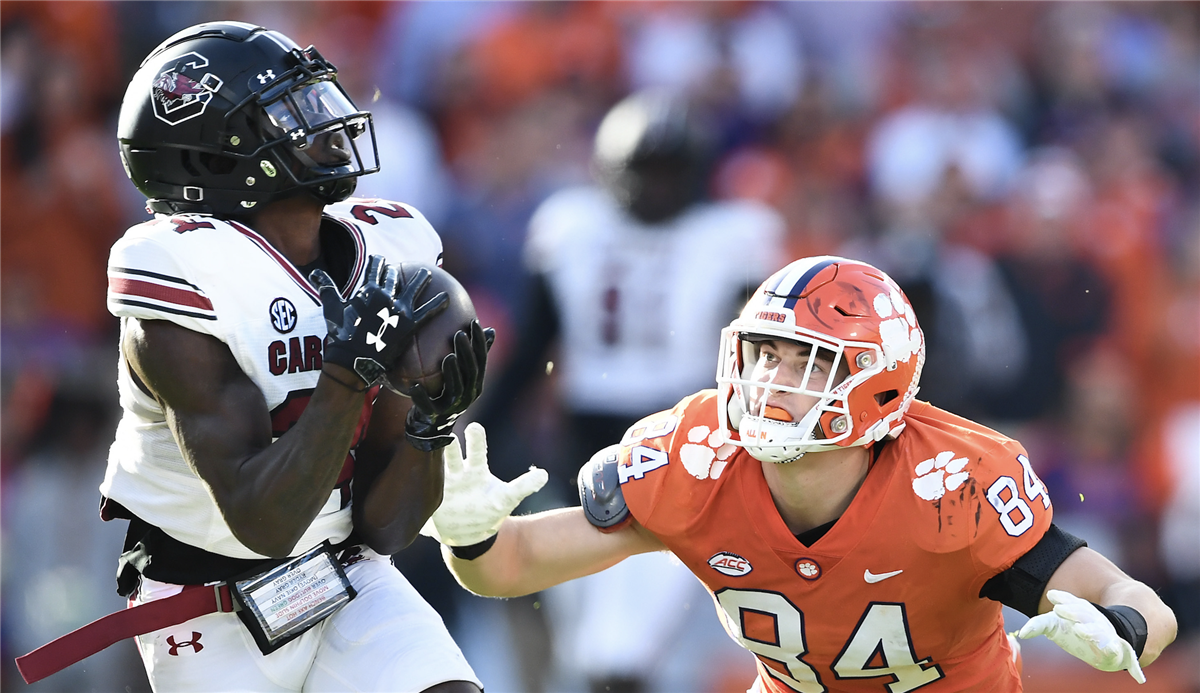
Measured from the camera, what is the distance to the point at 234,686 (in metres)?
2.83

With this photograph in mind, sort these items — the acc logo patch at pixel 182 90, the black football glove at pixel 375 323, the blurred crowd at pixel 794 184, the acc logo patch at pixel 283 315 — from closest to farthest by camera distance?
the black football glove at pixel 375 323 < the acc logo patch at pixel 283 315 < the acc logo patch at pixel 182 90 < the blurred crowd at pixel 794 184

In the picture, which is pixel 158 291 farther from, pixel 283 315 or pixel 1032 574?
pixel 1032 574

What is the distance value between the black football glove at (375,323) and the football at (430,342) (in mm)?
18

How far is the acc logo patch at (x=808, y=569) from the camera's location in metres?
3.19

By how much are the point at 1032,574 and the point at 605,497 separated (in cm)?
101

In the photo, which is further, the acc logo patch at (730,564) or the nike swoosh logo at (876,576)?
the acc logo patch at (730,564)

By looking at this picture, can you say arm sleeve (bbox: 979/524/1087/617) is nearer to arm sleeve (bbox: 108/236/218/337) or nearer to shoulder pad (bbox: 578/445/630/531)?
shoulder pad (bbox: 578/445/630/531)

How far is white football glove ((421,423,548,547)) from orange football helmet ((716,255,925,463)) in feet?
1.71

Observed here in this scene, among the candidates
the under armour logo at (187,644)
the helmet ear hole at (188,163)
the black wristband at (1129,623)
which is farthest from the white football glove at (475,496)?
the black wristband at (1129,623)

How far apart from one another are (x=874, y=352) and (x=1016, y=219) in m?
3.93

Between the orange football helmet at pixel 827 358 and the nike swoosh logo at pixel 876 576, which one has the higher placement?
the orange football helmet at pixel 827 358

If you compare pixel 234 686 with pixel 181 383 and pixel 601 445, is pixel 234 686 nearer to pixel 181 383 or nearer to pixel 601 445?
pixel 181 383

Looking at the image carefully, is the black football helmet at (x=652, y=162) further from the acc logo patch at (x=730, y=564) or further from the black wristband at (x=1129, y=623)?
the black wristband at (x=1129, y=623)

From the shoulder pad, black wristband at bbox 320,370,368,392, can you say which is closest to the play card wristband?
black wristband at bbox 320,370,368,392
